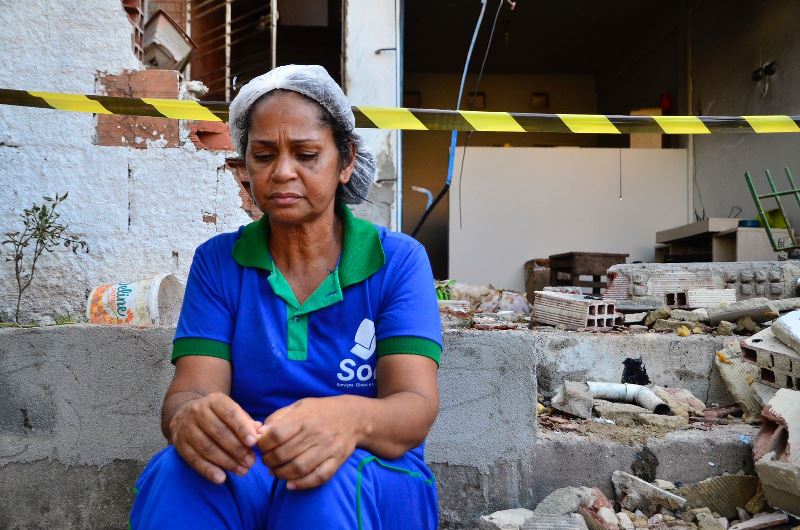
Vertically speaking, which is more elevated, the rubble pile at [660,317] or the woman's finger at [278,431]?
the rubble pile at [660,317]

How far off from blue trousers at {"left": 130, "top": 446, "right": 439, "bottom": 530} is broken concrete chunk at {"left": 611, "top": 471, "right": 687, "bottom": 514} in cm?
131

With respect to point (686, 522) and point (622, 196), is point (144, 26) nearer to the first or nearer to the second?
point (686, 522)

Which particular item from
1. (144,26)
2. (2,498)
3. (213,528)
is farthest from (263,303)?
(144,26)

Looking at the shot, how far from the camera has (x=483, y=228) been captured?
938cm

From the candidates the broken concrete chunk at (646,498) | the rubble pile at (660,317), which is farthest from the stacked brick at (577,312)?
the broken concrete chunk at (646,498)

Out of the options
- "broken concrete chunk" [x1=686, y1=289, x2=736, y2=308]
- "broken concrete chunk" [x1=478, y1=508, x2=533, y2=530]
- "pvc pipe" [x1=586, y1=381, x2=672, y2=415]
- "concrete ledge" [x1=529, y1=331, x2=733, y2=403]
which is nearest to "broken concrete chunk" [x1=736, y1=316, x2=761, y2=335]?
"concrete ledge" [x1=529, y1=331, x2=733, y2=403]

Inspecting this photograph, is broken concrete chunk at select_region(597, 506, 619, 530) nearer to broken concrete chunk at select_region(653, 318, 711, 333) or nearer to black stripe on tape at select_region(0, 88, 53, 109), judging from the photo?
broken concrete chunk at select_region(653, 318, 711, 333)

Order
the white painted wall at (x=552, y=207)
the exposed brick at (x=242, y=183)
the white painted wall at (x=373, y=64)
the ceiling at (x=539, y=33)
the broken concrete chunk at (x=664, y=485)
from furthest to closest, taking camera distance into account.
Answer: the ceiling at (x=539, y=33) → the white painted wall at (x=552, y=207) → the white painted wall at (x=373, y=64) → the exposed brick at (x=242, y=183) → the broken concrete chunk at (x=664, y=485)

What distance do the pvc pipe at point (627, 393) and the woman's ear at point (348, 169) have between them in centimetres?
182

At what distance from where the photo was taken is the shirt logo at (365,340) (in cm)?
166

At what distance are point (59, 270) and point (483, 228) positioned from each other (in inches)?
242

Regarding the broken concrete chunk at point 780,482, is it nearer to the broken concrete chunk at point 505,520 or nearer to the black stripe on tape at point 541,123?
the broken concrete chunk at point 505,520

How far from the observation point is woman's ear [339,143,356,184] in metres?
1.86

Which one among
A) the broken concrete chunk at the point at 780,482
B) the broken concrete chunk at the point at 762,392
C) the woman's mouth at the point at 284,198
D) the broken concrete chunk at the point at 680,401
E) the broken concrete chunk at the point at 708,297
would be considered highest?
the woman's mouth at the point at 284,198
